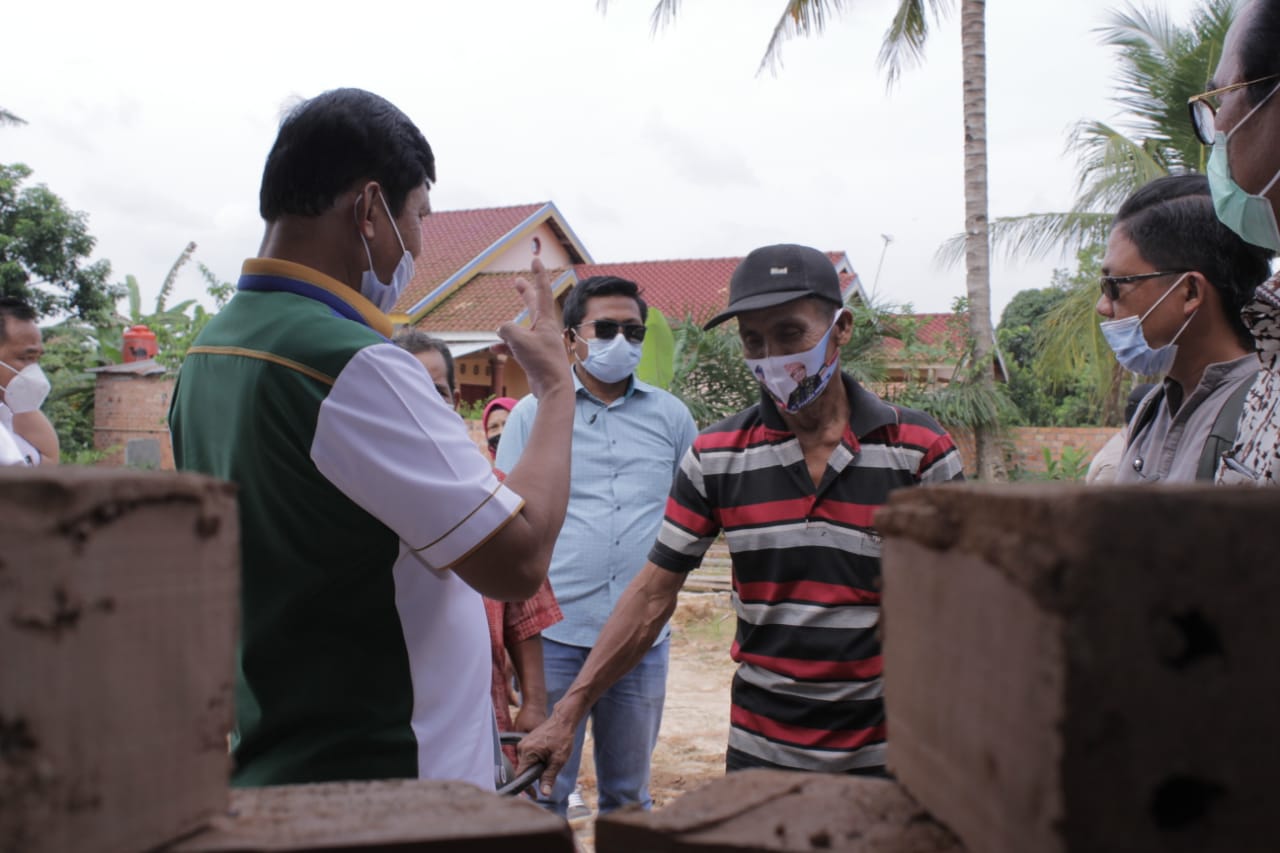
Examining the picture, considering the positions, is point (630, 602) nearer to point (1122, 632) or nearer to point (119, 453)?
point (1122, 632)

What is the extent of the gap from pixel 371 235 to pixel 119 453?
650 inches

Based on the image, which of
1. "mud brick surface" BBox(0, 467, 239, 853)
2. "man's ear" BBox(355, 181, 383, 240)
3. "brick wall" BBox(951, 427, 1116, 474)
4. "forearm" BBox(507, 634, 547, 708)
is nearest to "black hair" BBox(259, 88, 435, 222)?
"man's ear" BBox(355, 181, 383, 240)

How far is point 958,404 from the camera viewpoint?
36.6 ft

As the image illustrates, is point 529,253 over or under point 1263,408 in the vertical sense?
over

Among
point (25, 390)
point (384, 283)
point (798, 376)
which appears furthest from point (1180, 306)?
point (25, 390)

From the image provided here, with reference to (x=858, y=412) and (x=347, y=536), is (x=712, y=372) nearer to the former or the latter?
(x=858, y=412)

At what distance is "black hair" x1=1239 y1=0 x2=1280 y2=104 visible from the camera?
5.27 ft

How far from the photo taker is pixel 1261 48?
1618mm

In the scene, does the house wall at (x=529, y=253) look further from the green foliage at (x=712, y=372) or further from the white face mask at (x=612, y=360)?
the white face mask at (x=612, y=360)

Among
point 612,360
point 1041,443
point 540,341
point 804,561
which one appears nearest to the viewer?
point 540,341

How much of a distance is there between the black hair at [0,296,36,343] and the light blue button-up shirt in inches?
113

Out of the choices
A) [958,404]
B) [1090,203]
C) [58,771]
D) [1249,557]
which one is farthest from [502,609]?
[1090,203]

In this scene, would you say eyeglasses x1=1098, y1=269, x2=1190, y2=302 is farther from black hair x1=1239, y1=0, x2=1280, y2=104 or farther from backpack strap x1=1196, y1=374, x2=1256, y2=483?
black hair x1=1239, y1=0, x2=1280, y2=104

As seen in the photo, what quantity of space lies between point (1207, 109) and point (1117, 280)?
0.89 meters
